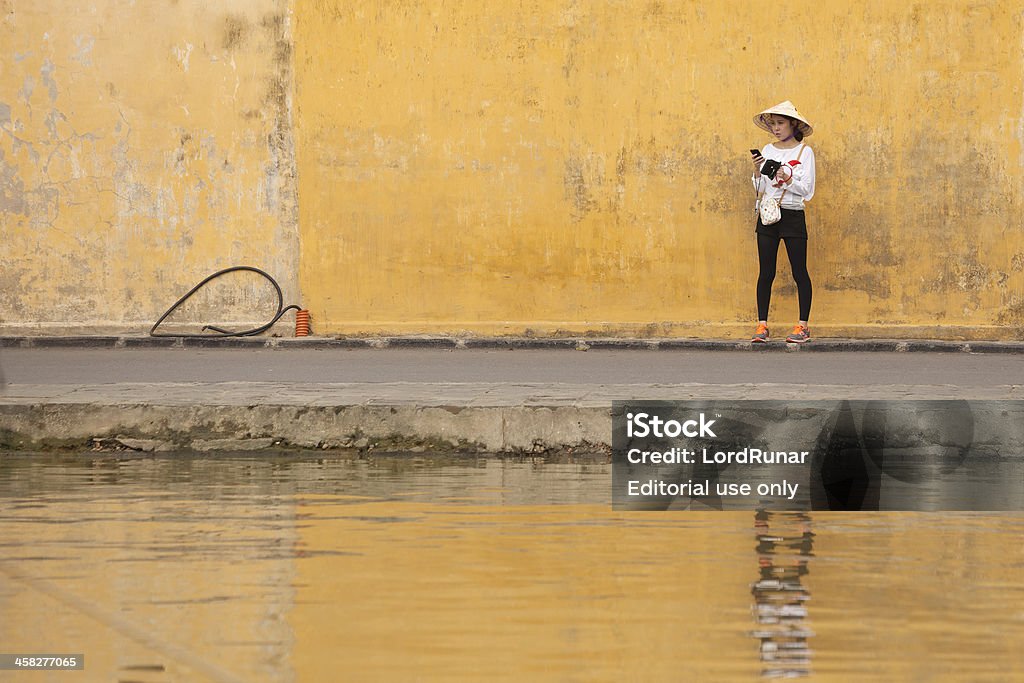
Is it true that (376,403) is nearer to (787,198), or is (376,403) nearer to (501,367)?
(501,367)

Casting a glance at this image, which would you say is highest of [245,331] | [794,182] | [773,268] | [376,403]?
[794,182]

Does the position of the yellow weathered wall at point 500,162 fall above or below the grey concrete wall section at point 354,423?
above

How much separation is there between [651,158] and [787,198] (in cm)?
114

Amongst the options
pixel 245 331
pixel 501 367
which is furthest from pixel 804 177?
pixel 245 331

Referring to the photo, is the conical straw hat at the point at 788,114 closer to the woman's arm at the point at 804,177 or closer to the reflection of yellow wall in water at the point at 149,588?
the woman's arm at the point at 804,177

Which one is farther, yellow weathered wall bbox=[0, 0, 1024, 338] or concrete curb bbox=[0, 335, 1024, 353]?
yellow weathered wall bbox=[0, 0, 1024, 338]

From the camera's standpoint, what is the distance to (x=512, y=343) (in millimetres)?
13367

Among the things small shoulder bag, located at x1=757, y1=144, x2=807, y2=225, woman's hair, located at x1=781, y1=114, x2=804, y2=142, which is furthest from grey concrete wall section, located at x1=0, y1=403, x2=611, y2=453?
woman's hair, located at x1=781, y1=114, x2=804, y2=142

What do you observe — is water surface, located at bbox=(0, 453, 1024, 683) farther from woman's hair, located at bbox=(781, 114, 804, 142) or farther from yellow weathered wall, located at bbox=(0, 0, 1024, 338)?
yellow weathered wall, located at bbox=(0, 0, 1024, 338)

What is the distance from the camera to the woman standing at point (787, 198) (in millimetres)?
12898

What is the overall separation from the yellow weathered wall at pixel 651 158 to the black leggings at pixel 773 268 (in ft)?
1.74

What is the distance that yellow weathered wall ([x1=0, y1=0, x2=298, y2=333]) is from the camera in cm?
1374

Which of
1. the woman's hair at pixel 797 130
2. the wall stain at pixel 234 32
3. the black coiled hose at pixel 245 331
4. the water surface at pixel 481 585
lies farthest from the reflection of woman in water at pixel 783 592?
the wall stain at pixel 234 32

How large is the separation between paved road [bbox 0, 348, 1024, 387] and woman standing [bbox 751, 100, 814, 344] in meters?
0.50
